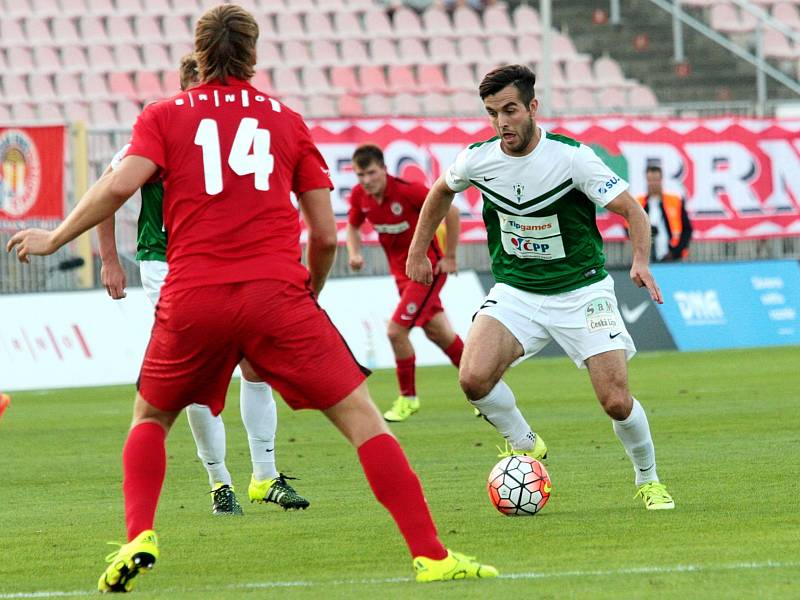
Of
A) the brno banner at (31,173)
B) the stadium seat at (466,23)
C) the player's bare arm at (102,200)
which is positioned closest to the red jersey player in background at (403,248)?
the brno banner at (31,173)

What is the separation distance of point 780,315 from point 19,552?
53.9 feet

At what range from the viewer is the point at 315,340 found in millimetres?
5977

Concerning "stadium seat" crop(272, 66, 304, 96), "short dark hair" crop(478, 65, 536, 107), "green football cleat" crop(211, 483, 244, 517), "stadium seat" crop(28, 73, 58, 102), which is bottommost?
"stadium seat" crop(272, 66, 304, 96)

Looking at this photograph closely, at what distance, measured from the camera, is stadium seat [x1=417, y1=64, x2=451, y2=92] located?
27.4 meters

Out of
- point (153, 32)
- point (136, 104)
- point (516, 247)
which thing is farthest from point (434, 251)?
point (153, 32)

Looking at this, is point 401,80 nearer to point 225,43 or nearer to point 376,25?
point 376,25

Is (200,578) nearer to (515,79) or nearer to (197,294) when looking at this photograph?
(197,294)

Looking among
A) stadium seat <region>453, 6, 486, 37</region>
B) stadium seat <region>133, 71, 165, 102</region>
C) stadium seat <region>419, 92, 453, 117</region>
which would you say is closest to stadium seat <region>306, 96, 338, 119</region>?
stadium seat <region>419, 92, 453, 117</region>

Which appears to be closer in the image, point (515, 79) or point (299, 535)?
point (299, 535)

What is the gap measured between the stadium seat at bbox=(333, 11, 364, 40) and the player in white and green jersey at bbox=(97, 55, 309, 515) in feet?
63.9

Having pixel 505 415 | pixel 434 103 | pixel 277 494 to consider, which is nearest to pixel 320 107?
pixel 434 103

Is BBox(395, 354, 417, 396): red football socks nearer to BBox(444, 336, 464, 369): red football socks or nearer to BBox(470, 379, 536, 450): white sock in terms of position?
BBox(444, 336, 464, 369): red football socks

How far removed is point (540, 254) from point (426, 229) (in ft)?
2.09

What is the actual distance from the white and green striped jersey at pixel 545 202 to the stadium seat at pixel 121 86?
17659 millimetres
